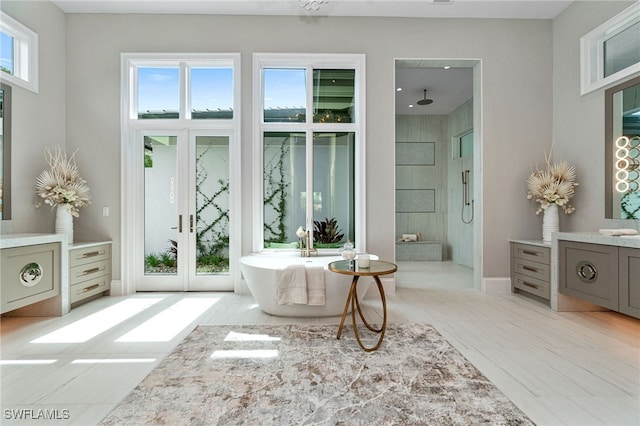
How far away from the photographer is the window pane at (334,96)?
440 centimetres

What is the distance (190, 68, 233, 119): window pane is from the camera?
14.4 ft

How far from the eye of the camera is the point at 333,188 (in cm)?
446

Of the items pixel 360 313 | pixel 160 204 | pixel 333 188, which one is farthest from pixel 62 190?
Answer: pixel 360 313

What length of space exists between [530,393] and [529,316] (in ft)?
5.62

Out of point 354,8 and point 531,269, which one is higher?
point 354,8

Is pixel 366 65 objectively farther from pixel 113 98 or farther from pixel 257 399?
pixel 257 399

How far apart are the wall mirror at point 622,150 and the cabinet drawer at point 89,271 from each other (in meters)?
6.09

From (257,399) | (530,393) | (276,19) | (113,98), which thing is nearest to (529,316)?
(530,393)

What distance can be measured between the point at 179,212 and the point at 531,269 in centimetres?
464

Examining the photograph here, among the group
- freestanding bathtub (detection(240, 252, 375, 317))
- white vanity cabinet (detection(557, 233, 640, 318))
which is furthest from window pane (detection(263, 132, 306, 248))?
white vanity cabinet (detection(557, 233, 640, 318))

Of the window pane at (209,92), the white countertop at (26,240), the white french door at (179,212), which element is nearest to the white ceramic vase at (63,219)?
the white countertop at (26,240)

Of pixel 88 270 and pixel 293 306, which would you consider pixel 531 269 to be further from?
pixel 88 270

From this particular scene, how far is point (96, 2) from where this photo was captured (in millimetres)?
4000

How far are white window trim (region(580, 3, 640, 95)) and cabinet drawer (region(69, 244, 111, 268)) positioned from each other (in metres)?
6.32
